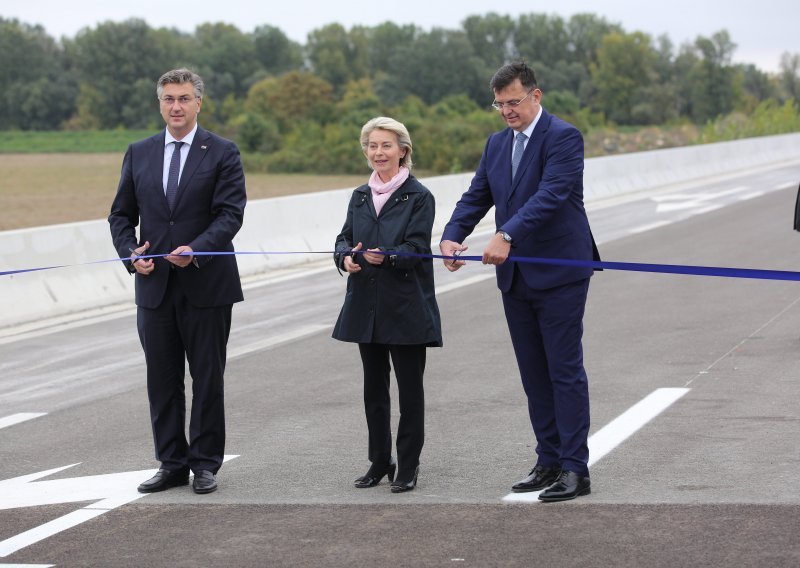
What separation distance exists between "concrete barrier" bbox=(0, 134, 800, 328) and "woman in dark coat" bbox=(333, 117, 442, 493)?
1.91 feet

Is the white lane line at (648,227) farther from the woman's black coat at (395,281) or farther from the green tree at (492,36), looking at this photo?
the green tree at (492,36)

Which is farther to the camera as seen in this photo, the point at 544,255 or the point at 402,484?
the point at 402,484

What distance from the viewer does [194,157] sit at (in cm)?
681

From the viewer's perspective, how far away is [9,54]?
133 meters

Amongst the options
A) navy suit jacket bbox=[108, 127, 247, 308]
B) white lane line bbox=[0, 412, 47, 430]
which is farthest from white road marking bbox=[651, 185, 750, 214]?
navy suit jacket bbox=[108, 127, 247, 308]

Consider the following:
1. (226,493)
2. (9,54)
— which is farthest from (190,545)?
(9,54)

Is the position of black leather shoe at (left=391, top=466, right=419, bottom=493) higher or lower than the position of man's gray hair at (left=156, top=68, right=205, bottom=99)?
lower

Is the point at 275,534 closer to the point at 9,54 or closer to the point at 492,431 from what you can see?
the point at 492,431

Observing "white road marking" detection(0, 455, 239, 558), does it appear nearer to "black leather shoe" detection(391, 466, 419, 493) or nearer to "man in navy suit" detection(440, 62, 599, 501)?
"black leather shoe" detection(391, 466, 419, 493)

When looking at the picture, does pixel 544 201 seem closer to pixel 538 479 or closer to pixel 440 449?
pixel 538 479

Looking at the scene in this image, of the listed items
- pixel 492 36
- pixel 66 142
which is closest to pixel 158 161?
pixel 66 142

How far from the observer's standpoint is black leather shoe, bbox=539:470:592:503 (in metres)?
6.24

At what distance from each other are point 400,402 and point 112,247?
351 inches

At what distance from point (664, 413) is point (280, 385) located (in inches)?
111
